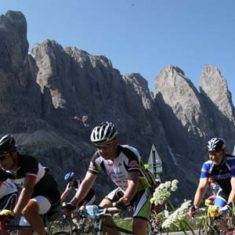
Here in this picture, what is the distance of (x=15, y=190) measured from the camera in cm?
718

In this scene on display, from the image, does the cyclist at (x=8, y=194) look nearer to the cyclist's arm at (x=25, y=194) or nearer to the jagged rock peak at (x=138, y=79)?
the cyclist's arm at (x=25, y=194)

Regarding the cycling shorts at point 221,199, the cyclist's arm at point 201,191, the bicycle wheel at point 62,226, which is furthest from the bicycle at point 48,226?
the cycling shorts at point 221,199

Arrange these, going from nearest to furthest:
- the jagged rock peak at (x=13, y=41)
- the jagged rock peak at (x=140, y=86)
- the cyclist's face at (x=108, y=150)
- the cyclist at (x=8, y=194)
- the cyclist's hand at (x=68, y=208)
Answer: the cyclist's hand at (x=68, y=208) → the cyclist's face at (x=108, y=150) → the cyclist at (x=8, y=194) → the jagged rock peak at (x=13, y=41) → the jagged rock peak at (x=140, y=86)

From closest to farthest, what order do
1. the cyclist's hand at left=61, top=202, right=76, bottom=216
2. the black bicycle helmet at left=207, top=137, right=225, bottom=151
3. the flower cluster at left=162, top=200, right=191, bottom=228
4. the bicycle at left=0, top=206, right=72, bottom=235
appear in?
the flower cluster at left=162, top=200, right=191, bottom=228, the bicycle at left=0, top=206, right=72, bottom=235, the cyclist's hand at left=61, top=202, right=76, bottom=216, the black bicycle helmet at left=207, top=137, right=225, bottom=151

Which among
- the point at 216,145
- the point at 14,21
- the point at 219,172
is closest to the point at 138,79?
the point at 14,21

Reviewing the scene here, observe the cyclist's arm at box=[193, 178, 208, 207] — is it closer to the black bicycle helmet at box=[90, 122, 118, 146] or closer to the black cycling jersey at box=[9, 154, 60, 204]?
the black cycling jersey at box=[9, 154, 60, 204]

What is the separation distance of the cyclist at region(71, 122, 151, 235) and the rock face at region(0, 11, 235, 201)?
9695cm

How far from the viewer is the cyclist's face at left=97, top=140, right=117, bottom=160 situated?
19.7 ft

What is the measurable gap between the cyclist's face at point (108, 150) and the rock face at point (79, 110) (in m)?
97.2

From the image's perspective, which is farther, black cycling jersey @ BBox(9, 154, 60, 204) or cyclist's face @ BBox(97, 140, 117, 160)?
black cycling jersey @ BBox(9, 154, 60, 204)

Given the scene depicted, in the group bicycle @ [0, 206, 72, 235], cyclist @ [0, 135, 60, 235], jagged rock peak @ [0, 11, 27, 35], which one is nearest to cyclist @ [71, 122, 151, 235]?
cyclist @ [0, 135, 60, 235]

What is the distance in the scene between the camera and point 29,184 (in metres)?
6.21

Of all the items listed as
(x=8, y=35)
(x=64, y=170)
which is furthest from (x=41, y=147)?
(x=8, y=35)

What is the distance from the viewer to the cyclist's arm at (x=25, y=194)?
604cm
